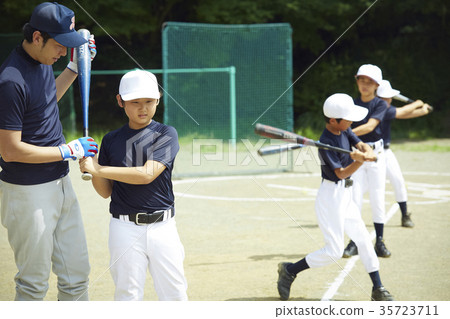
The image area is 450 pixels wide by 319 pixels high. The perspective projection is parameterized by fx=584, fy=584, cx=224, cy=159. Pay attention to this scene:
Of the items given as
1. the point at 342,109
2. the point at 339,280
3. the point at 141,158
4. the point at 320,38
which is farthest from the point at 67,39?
the point at 320,38

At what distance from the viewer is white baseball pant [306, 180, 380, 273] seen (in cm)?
489

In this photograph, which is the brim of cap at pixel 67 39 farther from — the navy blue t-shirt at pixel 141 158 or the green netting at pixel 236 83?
the green netting at pixel 236 83

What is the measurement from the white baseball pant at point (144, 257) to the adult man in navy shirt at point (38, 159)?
0.41 m

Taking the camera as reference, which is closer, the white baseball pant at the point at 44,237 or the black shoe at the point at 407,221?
the white baseball pant at the point at 44,237

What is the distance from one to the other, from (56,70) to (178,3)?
7220 millimetres

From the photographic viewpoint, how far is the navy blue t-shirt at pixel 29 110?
350 cm

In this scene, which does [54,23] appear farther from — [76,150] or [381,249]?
[381,249]

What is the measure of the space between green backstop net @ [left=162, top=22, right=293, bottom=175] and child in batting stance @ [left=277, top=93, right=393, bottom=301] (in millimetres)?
7926

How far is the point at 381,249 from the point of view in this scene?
20.7ft

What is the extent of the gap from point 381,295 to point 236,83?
1027 centimetres

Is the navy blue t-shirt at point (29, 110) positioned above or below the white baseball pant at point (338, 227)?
above

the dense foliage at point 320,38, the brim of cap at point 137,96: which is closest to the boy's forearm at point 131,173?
the brim of cap at point 137,96

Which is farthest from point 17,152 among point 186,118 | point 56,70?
point 56,70

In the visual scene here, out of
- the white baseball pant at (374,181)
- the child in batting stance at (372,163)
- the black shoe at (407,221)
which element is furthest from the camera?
the black shoe at (407,221)
